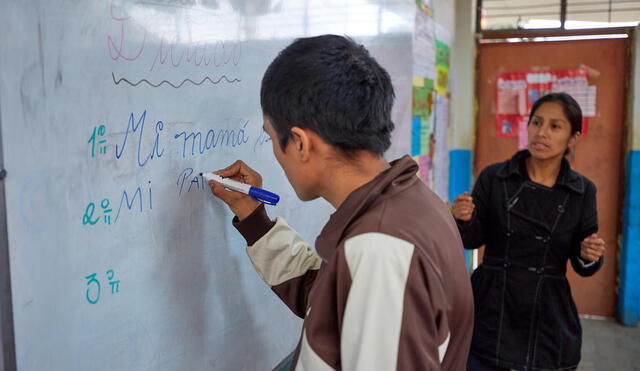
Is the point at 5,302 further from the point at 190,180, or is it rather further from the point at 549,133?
the point at 549,133

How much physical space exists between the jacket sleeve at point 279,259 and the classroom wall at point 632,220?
2.98m

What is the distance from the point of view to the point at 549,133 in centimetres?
192

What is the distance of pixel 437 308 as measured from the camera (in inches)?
31.1

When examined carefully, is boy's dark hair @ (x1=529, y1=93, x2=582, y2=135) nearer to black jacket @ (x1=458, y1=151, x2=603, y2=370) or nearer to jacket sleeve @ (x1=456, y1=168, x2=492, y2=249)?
black jacket @ (x1=458, y1=151, x2=603, y2=370)

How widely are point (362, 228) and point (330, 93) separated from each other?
7.5 inches

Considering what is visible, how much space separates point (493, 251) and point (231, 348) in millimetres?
1017

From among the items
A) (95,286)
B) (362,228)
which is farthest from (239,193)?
(362,228)

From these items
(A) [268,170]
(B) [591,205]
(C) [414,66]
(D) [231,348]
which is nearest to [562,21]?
(C) [414,66]

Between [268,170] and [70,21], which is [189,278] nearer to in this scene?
[268,170]

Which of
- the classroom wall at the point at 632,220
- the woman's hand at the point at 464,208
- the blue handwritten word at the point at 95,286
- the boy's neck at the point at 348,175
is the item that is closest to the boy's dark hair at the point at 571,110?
the woman's hand at the point at 464,208

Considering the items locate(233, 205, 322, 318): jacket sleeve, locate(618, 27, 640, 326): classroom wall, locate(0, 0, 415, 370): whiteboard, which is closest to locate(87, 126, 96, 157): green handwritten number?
locate(0, 0, 415, 370): whiteboard

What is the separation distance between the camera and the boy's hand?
1176mm

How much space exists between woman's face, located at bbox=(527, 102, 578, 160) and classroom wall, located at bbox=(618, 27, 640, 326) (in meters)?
1.85

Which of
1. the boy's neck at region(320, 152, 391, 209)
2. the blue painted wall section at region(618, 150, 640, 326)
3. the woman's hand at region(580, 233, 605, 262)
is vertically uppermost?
the boy's neck at region(320, 152, 391, 209)
